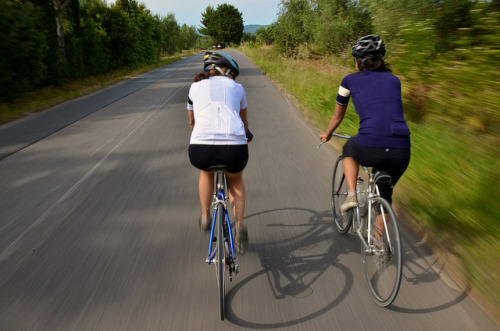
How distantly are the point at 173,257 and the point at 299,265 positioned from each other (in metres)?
1.18

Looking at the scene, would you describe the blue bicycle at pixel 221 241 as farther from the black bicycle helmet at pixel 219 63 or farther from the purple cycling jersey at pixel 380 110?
the purple cycling jersey at pixel 380 110

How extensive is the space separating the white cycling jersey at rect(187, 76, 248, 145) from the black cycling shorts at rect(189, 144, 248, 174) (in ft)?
0.12

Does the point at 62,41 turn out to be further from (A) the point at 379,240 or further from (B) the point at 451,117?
(A) the point at 379,240

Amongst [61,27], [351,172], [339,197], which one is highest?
[61,27]

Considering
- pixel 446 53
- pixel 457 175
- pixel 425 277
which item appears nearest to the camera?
pixel 425 277

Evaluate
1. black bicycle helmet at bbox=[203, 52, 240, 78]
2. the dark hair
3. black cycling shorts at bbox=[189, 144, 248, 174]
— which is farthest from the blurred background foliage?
black bicycle helmet at bbox=[203, 52, 240, 78]

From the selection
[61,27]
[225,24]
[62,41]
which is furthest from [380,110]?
[225,24]

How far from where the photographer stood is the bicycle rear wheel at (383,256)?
8.52 feet

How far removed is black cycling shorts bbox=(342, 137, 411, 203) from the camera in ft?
9.06

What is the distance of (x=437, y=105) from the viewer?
23.4 feet

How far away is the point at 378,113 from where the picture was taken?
110 inches

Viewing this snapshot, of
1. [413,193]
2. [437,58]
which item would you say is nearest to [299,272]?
[413,193]

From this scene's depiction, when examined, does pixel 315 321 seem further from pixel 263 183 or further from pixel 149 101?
pixel 149 101

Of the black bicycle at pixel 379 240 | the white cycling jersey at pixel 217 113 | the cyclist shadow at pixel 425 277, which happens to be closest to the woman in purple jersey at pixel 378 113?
the black bicycle at pixel 379 240
